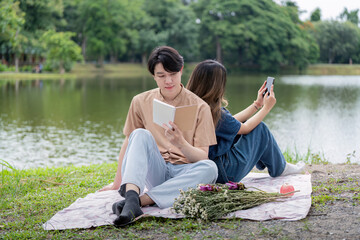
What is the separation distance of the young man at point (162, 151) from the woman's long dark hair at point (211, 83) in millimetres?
162

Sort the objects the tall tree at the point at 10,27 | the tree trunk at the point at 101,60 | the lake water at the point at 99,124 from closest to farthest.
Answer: the lake water at the point at 99,124 → the tall tree at the point at 10,27 → the tree trunk at the point at 101,60

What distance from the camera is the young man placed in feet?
10.1

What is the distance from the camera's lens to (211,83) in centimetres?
352

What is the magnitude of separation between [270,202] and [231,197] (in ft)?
1.16

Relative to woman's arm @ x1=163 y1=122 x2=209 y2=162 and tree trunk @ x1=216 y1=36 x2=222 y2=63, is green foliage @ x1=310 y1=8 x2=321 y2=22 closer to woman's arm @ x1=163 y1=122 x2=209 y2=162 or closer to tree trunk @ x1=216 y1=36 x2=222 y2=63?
tree trunk @ x1=216 y1=36 x2=222 y2=63

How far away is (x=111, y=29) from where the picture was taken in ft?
149

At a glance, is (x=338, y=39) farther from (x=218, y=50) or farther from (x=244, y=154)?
(x=244, y=154)

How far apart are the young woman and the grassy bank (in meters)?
32.6

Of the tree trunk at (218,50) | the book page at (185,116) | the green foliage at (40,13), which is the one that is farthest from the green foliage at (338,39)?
the book page at (185,116)

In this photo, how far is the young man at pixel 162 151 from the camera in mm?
3092

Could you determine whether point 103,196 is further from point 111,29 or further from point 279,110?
point 111,29

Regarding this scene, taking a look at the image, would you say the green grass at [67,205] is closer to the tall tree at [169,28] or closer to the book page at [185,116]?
the book page at [185,116]

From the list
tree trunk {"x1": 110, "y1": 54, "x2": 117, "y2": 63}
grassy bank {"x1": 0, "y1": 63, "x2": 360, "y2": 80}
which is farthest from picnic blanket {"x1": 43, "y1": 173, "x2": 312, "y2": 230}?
tree trunk {"x1": 110, "y1": 54, "x2": 117, "y2": 63}

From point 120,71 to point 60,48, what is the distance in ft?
35.8
